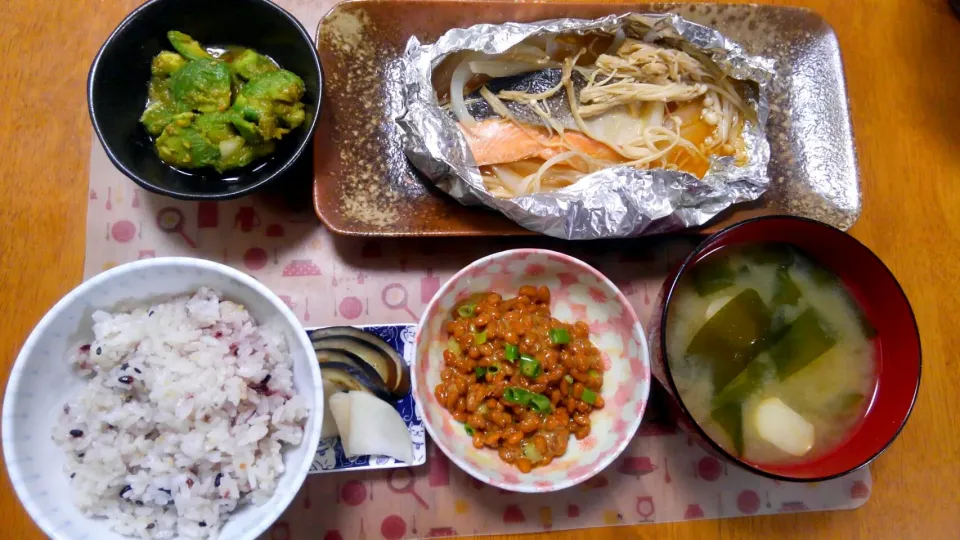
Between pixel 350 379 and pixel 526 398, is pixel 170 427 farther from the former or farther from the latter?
pixel 526 398

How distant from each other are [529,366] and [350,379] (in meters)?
0.39

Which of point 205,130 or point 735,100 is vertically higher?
point 205,130

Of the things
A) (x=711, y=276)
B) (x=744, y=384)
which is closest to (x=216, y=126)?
(x=711, y=276)

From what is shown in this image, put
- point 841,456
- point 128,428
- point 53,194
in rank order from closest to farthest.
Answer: point 128,428 < point 841,456 < point 53,194

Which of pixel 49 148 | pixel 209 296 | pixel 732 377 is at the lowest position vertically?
pixel 732 377

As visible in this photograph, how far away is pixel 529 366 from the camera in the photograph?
1.28 metres

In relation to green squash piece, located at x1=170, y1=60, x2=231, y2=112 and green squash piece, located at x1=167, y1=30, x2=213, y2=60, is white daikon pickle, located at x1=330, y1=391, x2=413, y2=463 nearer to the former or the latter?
green squash piece, located at x1=170, y1=60, x2=231, y2=112

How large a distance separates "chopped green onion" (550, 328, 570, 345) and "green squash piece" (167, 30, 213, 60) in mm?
1034

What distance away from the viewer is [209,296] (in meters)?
1.14

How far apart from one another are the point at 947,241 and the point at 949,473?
59 centimetres

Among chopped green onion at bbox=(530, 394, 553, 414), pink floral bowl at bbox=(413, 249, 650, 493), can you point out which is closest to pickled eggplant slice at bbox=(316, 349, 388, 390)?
pink floral bowl at bbox=(413, 249, 650, 493)

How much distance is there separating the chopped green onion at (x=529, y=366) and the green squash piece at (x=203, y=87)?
2.88 feet

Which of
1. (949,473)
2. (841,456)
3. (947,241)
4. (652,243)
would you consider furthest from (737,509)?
(947,241)

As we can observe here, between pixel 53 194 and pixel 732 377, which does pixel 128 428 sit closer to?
pixel 53 194
